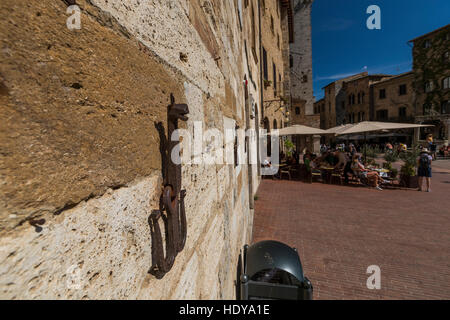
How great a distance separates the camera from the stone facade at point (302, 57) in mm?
21844

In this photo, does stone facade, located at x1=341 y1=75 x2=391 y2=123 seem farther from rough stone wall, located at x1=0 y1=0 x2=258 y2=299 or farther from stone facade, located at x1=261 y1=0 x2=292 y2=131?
rough stone wall, located at x1=0 y1=0 x2=258 y2=299

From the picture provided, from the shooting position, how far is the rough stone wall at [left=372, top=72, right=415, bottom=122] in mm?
A: 27688

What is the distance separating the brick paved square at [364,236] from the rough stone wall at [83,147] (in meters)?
3.24

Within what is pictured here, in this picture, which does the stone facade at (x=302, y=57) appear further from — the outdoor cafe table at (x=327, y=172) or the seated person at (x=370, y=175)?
the seated person at (x=370, y=175)

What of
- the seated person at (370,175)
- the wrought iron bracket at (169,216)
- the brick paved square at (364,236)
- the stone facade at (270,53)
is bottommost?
the brick paved square at (364,236)

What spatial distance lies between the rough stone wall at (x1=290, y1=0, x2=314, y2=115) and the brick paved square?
1638 centimetres

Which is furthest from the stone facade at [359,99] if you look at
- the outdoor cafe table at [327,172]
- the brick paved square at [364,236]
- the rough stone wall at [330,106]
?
the brick paved square at [364,236]

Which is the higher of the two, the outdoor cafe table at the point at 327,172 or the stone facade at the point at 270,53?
the stone facade at the point at 270,53

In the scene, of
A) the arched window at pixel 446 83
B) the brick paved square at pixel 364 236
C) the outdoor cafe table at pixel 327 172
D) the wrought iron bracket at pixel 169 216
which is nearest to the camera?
the wrought iron bracket at pixel 169 216

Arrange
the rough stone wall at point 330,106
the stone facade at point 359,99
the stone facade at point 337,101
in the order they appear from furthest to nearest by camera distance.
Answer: the rough stone wall at point 330,106, the stone facade at point 337,101, the stone facade at point 359,99
